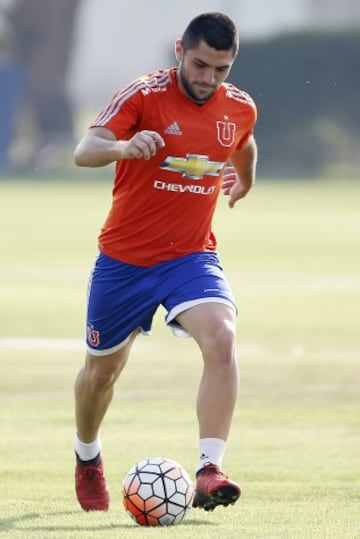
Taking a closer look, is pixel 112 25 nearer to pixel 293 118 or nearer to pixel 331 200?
pixel 293 118

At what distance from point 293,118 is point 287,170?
64.2 inches

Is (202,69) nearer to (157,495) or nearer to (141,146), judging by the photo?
(141,146)

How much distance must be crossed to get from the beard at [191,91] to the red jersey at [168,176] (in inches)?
1.4

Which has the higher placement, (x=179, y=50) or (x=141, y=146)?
(x=179, y=50)

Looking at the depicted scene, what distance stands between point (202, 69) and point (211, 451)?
188 cm

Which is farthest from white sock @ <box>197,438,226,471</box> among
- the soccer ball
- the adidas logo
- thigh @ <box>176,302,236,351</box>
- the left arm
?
the left arm

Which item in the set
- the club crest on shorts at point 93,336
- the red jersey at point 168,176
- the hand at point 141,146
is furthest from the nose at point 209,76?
the club crest on shorts at point 93,336

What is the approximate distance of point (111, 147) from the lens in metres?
8.05

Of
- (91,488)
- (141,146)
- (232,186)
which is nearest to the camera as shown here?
(141,146)

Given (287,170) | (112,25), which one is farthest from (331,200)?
(112,25)

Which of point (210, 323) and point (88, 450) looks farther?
point (88, 450)

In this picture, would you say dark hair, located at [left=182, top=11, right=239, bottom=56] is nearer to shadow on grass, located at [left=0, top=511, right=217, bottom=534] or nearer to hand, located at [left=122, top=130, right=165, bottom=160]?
hand, located at [left=122, top=130, right=165, bottom=160]

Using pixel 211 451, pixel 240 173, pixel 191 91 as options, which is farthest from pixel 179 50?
pixel 211 451

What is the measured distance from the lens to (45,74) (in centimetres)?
5434
